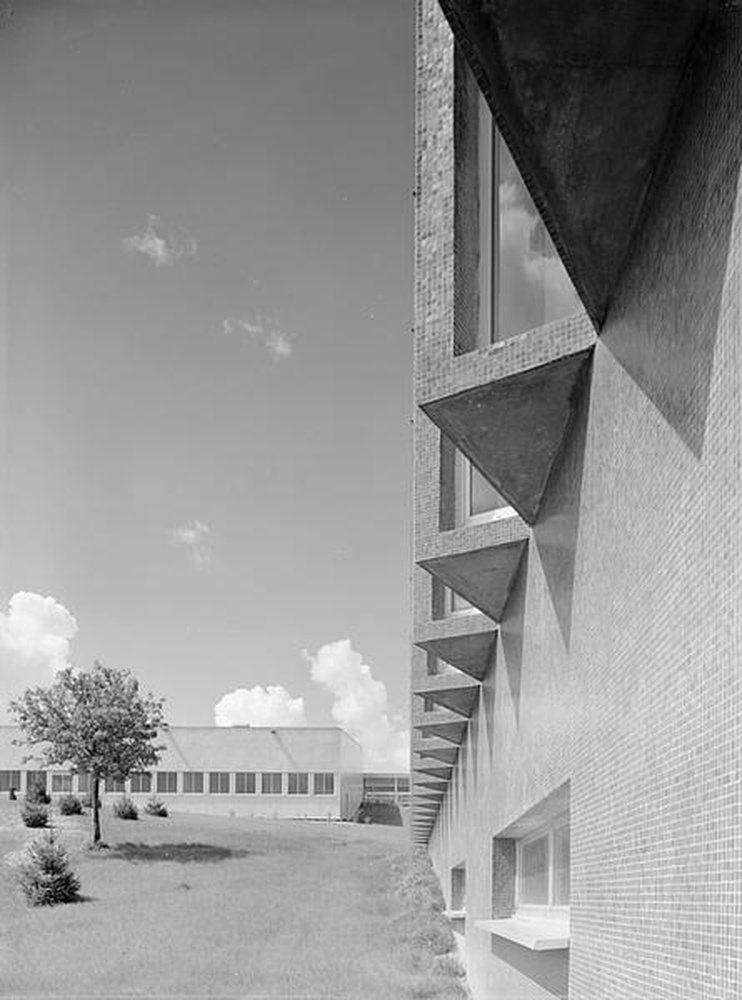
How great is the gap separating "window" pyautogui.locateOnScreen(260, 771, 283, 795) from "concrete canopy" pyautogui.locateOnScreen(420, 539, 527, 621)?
53474mm

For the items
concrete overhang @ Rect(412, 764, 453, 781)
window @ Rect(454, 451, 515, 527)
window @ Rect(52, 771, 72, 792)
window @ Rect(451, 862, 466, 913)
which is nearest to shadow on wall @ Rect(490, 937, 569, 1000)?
window @ Rect(454, 451, 515, 527)

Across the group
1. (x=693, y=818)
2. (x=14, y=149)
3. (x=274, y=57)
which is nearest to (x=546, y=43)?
(x=693, y=818)

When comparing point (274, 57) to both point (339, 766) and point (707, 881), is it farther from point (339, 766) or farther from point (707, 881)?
point (339, 766)

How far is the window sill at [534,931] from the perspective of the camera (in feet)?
21.7

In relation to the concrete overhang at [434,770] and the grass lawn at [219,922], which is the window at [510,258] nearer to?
the grass lawn at [219,922]

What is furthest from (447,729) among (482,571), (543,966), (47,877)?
(47,877)

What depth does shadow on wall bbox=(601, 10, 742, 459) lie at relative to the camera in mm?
2939

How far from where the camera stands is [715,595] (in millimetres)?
3123

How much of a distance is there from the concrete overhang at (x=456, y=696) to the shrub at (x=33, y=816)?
30.2 meters

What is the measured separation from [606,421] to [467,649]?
20.1ft

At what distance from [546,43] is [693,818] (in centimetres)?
186

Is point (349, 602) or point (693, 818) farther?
point (349, 602)

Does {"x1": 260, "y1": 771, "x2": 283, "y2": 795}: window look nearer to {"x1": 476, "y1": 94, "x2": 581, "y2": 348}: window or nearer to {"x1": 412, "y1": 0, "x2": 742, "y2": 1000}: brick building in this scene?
{"x1": 412, "y1": 0, "x2": 742, "y2": 1000}: brick building

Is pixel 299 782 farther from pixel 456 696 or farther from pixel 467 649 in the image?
pixel 467 649
